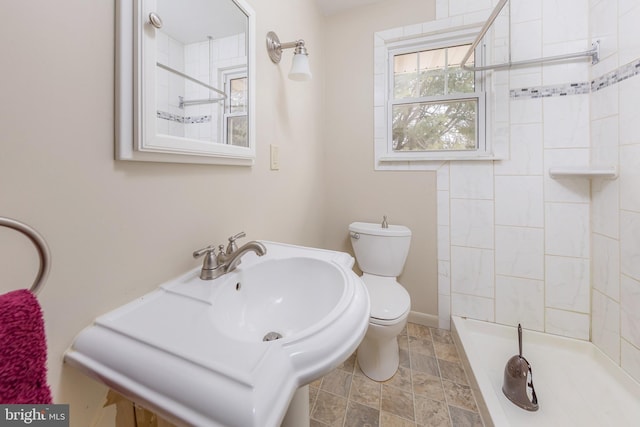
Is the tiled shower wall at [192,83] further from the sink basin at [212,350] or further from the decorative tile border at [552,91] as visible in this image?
the decorative tile border at [552,91]

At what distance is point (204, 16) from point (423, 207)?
151 centimetres

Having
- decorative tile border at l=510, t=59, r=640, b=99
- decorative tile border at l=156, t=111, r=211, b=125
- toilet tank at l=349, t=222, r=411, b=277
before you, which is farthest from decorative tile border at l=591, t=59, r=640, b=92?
decorative tile border at l=156, t=111, r=211, b=125

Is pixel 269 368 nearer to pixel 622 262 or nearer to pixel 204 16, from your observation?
pixel 204 16

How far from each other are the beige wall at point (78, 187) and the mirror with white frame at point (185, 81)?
0.11 ft

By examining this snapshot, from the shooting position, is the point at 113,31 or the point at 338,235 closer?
the point at 113,31

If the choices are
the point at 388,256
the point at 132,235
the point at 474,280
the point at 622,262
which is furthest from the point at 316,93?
the point at 622,262

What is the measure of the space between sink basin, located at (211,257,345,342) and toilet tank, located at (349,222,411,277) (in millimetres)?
813

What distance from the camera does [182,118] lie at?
29.4 inches

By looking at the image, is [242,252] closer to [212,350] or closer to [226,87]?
[212,350]

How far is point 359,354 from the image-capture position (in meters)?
1.40

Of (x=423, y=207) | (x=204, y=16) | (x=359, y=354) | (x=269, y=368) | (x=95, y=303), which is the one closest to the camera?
(x=269, y=368)

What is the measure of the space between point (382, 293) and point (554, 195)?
1128mm

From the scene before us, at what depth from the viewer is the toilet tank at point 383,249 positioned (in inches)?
61.7

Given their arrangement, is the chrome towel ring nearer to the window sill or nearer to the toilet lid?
the toilet lid
